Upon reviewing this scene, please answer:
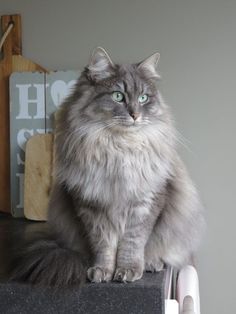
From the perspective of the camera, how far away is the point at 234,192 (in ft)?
6.37

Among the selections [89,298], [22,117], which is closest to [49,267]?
[89,298]

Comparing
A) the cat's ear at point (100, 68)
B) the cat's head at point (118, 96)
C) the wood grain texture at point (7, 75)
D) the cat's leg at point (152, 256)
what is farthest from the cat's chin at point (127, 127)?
the wood grain texture at point (7, 75)

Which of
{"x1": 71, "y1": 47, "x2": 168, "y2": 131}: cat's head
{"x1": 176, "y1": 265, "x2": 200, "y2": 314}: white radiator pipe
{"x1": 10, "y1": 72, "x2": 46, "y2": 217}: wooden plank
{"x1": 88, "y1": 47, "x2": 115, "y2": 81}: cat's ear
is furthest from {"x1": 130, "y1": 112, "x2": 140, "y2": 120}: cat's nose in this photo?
{"x1": 10, "y1": 72, "x2": 46, "y2": 217}: wooden plank

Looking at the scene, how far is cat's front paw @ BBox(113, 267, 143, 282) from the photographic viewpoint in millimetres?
1155

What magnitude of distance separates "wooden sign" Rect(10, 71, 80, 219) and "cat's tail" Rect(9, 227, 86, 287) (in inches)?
31.4

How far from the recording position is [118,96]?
124cm

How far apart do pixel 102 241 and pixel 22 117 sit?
0.95m

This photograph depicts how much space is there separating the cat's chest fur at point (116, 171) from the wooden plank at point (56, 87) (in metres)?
0.77

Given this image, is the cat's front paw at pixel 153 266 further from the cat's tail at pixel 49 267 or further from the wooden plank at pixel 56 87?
the wooden plank at pixel 56 87

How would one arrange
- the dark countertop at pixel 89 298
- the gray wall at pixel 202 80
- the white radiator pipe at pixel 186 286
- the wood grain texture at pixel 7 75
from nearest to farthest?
the dark countertop at pixel 89 298 → the white radiator pipe at pixel 186 286 → the gray wall at pixel 202 80 → the wood grain texture at pixel 7 75

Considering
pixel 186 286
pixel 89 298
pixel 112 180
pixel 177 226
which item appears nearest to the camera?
pixel 89 298

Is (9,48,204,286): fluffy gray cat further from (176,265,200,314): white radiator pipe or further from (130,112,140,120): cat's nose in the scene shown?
(176,265,200,314): white radiator pipe

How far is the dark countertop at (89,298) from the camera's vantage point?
113 cm

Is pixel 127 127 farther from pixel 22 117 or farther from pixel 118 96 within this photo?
pixel 22 117
